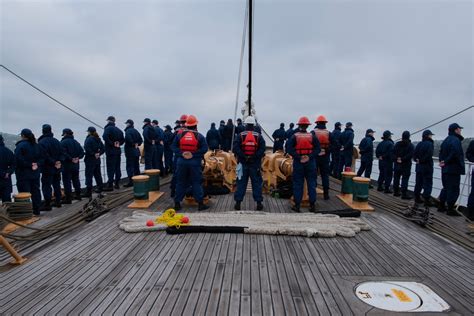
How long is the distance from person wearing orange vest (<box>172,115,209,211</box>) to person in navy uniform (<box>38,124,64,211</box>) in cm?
247

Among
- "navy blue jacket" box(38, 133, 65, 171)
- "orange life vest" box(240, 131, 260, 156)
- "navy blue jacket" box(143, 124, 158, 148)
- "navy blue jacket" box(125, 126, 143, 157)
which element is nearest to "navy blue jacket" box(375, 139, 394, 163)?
"orange life vest" box(240, 131, 260, 156)

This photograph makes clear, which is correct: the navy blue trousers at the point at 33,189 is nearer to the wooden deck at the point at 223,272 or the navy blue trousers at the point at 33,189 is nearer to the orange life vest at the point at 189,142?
the wooden deck at the point at 223,272

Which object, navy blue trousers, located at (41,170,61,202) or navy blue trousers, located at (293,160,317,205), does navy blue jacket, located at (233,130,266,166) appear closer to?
navy blue trousers, located at (293,160,317,205)

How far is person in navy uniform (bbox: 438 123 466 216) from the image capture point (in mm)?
5000

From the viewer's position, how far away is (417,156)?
19.9 ft

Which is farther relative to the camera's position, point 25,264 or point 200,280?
point 25,264

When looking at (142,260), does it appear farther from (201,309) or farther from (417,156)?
(417,156)

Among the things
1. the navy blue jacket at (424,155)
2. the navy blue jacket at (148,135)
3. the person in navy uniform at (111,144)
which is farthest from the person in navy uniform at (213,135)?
the navy blue jacket at (424,155)

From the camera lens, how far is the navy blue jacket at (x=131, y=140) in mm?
8039

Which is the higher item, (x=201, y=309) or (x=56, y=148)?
(x=56, y=148)

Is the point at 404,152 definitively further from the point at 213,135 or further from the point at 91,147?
the point at 91,147

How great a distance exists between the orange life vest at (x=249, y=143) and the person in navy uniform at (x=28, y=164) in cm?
383

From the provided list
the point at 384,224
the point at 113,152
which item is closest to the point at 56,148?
the point at 113,152

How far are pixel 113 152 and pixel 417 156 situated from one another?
7489mm
